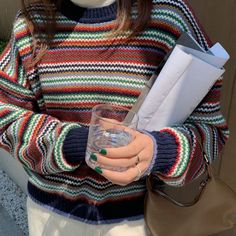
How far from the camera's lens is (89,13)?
59.1 inches

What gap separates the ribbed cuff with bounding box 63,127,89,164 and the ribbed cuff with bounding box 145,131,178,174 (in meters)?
0.19

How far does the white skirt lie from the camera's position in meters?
1.57

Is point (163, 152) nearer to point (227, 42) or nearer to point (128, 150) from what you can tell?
point (128, 150)

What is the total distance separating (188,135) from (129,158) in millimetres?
243

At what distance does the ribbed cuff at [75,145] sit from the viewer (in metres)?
1.41

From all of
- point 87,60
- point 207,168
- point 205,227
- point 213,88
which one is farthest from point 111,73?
point 205,227

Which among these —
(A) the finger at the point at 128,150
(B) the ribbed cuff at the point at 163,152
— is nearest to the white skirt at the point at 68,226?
(B) the ribbed cuff at the point at 163,152

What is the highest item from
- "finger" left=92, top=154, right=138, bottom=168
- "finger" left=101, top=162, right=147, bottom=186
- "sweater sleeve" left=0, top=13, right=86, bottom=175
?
"finger" left=92, top=154, right=138, bottom=168

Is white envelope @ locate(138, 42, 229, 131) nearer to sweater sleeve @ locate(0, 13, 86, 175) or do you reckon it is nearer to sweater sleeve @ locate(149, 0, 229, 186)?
sweater sleeve @ locate(149, 0, 229, 186)

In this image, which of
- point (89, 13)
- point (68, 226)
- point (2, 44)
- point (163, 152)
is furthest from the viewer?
point (2, 44)

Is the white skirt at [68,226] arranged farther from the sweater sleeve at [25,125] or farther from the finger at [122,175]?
the finger at [122,175]

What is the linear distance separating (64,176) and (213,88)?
542 millimetres

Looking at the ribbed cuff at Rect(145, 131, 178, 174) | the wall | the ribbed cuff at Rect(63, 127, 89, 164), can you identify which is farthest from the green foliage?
the ribbed cuff at Rect(145, 131, 178, 174)

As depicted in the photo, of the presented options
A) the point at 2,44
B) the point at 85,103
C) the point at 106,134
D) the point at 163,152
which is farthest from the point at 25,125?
the point at 2,44
